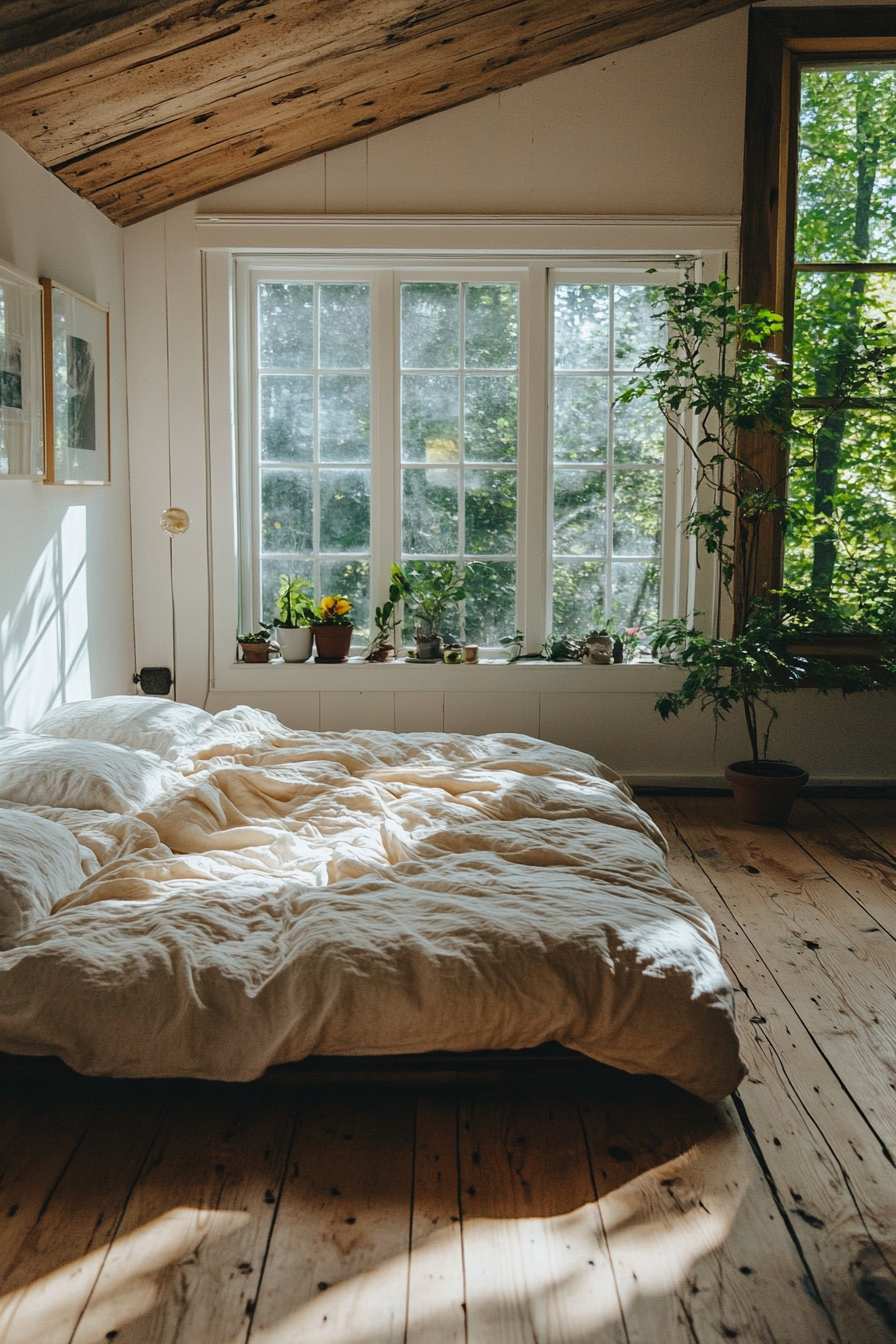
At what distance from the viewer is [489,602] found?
4.93 meters

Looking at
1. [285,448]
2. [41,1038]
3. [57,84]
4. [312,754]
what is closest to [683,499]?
[285,448]

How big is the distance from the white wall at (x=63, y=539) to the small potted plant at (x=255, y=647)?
0.46 m

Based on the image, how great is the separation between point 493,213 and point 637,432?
3.47ft

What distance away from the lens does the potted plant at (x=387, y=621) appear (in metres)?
4.74

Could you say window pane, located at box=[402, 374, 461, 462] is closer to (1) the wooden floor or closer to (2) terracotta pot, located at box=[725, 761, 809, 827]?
(2) terracotta pot, located at box=[725, 761, 809, 827]

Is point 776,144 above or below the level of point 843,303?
above

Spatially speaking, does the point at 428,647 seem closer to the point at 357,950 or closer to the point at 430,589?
the point at 430,589

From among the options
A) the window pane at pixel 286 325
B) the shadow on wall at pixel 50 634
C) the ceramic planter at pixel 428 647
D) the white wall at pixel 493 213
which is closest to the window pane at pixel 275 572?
the white wall at pixel 493 213

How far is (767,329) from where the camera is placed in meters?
4.19

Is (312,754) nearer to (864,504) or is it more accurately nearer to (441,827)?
(441,827)

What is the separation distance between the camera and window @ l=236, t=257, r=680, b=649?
4.78m

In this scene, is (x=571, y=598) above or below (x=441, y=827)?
above

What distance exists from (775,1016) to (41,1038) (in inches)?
64.7

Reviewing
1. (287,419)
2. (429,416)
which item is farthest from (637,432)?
(287,419)
